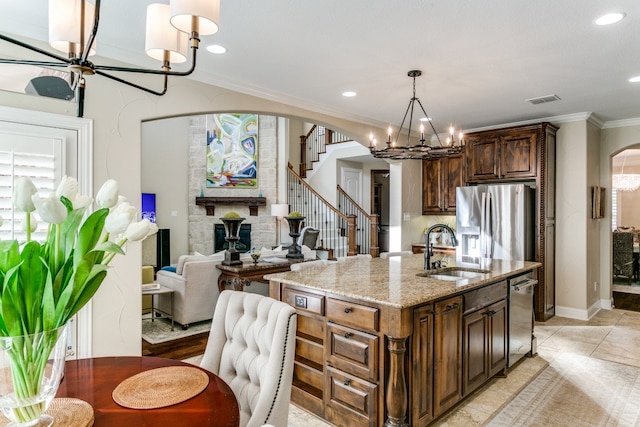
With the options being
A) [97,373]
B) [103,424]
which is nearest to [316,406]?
[97,373]

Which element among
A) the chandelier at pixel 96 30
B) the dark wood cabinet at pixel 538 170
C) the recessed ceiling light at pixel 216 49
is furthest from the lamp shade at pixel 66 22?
the dark wood cabinet at pixel 538 170

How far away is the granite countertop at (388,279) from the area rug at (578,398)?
0.92 metres

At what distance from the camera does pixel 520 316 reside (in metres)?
3.46

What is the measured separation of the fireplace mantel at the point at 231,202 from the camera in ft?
28.8

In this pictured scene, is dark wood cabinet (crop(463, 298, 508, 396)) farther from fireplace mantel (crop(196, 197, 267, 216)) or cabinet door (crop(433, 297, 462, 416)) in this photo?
fireplace mantel (crop(196, 197, 267, 216))

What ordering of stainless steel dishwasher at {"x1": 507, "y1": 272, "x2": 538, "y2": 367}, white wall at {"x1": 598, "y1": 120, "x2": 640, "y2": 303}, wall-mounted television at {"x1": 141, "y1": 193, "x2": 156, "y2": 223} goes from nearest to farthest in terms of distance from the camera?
1. stainless steel dishwasher at {"x1": 507, "y1": 272, "x2": 538, "y2": 367}
2. white wall at {"x1": 598, "y1": 120, "x2": 640, "y2": 303}
3. wall-mounted television at {"x1": 141, "y1": 193, "x2": 156, "y2": 223}

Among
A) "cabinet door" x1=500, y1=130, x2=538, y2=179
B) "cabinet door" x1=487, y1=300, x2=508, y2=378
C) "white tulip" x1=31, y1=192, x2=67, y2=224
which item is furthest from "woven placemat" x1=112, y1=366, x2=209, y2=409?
"cabinet door" x1=500, y1=130, x2=538, y2=179

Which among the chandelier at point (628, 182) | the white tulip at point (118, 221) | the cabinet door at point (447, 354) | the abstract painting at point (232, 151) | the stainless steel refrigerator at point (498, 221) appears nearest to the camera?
the white tulip at point (118, 221)

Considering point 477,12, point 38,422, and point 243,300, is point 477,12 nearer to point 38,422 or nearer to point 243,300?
point 243,300

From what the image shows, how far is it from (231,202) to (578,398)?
7.35 metres

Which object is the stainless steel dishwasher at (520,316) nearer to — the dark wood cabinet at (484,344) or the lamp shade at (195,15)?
the dark wood cabinet at (484,344)

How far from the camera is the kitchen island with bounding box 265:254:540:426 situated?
2.28 meters

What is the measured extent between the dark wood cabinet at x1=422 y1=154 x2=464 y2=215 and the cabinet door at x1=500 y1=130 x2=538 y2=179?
74 centimetres

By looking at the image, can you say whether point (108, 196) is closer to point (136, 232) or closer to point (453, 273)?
point (136, 232)
